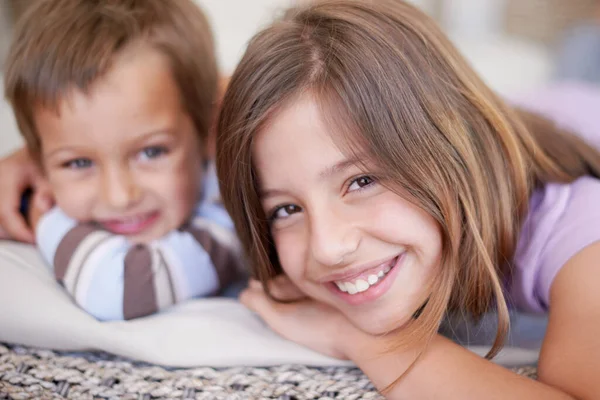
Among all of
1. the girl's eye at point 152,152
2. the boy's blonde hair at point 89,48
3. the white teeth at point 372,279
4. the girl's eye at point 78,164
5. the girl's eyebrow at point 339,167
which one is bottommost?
the white teeth at point 372,279

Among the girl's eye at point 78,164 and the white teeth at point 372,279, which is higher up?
the girl's eye at point 78,164

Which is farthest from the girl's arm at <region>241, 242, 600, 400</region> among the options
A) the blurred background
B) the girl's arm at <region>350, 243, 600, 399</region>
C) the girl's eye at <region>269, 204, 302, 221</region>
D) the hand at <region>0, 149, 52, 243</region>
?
the blurred background

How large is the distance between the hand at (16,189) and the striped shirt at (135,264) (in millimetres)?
52

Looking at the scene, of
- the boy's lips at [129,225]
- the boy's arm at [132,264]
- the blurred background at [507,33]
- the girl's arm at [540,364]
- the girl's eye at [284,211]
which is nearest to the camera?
the girl's arm at [540,364]

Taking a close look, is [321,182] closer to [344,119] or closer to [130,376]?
[344,119]

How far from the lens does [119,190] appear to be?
93cm

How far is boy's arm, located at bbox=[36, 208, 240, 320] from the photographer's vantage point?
0.88m

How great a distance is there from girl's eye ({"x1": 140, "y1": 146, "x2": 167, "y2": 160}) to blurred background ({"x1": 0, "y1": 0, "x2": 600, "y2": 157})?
0.67 metres

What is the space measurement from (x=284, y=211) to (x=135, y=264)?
263 millimetres

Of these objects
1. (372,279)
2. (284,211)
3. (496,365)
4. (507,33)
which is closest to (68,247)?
(284,211)

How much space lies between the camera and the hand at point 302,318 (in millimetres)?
792

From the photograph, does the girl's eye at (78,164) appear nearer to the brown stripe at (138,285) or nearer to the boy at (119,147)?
the boy at (119,147)

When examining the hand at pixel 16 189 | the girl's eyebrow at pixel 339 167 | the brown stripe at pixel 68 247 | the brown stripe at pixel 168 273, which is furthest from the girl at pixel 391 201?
the hand at pixel 16 189

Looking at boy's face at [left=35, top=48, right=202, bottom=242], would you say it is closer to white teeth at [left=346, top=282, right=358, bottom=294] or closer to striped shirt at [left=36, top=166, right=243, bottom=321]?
striped shirt at [left=36, top=166, right=243, bottom=321]
